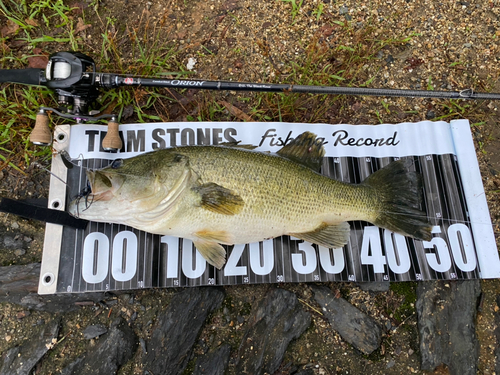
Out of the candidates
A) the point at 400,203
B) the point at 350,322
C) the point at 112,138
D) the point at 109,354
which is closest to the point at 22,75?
the point at 112,138

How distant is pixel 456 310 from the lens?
3027mm

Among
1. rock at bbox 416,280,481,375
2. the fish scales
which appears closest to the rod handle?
the fish scales

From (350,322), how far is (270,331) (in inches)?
31.7

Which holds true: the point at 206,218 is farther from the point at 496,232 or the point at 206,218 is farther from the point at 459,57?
the point at 459,57

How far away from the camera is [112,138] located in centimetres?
300

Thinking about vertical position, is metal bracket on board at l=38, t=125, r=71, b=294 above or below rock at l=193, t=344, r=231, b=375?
above

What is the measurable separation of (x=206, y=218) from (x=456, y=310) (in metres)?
2.69

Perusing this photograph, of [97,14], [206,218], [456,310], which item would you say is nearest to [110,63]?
[97,14]

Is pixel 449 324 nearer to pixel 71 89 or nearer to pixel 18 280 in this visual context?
pixel 18 280

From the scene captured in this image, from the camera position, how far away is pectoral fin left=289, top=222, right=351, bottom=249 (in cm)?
290

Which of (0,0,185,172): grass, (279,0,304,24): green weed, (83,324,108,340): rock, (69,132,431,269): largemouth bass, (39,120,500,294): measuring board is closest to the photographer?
(69,132,431,269): largemouth bass

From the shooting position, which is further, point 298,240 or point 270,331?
point 298,240

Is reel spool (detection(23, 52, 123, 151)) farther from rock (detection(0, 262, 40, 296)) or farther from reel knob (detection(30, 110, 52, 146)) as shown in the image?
rock (detection(0, 262, 40, 296))

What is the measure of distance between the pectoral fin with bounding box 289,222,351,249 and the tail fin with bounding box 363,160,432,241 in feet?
1.23
